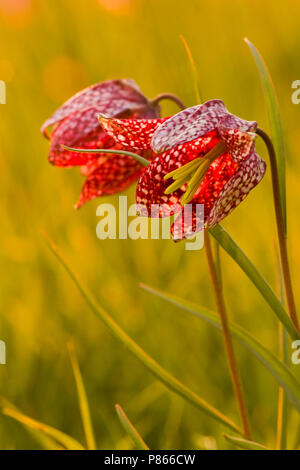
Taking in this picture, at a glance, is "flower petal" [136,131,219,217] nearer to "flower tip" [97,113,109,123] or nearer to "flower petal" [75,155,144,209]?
"flower tip" [97,113,109,123]

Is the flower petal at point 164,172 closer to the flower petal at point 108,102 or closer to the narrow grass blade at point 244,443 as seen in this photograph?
the flower petal at point 108,102

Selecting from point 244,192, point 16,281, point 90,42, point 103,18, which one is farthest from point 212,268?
point 103,18

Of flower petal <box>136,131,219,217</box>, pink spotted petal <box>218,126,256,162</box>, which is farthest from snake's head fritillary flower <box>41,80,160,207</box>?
pink spotted petal <box>218,126,256,162</box>

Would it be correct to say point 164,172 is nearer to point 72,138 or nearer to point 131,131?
point 131,131

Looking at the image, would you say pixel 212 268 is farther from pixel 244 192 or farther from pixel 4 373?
pixel 4 373

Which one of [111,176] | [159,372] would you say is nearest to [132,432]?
[159,372]

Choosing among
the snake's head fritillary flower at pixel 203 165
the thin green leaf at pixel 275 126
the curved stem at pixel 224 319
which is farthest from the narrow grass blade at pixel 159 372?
the thin green leaf at pixel 275 126
